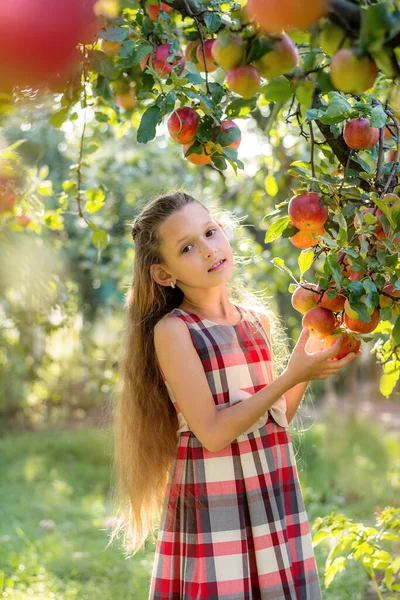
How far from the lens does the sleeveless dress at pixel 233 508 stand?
1412 mm

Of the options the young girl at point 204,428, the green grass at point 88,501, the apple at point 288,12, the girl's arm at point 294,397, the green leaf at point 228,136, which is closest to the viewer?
the apple at point 288,12

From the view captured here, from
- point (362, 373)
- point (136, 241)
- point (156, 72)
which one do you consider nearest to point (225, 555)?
point (136, 241)

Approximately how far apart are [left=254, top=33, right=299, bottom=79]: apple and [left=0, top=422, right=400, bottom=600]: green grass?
1.23 m

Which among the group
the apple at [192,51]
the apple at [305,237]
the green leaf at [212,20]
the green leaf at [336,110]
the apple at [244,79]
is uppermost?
the apple at [192,51]

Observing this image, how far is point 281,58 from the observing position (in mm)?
706

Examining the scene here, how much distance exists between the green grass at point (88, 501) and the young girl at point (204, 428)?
35cm

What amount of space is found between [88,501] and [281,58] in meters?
3.60

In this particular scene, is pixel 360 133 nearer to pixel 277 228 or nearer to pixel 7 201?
pixel 277 228

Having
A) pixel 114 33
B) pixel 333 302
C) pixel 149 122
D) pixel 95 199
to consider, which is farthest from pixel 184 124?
pixel 95 199

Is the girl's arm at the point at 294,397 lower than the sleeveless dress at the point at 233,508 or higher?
higher

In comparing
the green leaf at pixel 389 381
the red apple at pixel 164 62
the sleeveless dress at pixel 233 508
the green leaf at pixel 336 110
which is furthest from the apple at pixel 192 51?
the green leaf at pixel 389 381

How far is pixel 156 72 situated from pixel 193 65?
0.14 m

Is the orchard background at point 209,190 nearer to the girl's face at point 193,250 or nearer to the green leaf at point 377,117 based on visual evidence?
the green leaf at point 377,117

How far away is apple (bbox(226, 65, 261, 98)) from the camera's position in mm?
750
